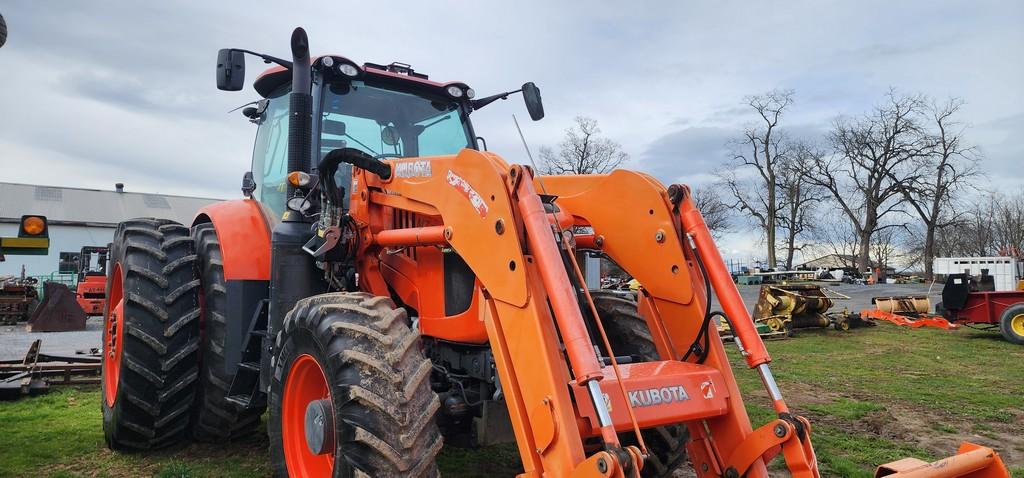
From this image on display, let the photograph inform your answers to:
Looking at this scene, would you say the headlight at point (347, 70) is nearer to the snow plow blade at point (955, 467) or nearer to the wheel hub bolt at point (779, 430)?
the wheel hub bolt at point (779, 430)

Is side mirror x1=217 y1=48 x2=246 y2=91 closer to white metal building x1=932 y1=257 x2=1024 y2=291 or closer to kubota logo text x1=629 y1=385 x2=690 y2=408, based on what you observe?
kubota logo text x1=629 y1=385 x2=690 y2=408

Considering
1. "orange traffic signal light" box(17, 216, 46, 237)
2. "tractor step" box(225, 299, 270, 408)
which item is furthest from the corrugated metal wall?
"tractor step" box(225, 299, 270, 408)

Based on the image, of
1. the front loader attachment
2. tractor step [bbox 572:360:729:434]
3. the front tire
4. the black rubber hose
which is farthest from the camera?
the front loader attachment

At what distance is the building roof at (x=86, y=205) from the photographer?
40.8m

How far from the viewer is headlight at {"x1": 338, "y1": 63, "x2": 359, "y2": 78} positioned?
4703 mm

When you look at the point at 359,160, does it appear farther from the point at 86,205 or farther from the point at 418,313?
the point at 86,205

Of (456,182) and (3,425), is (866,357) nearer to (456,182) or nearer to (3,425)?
(456,182)

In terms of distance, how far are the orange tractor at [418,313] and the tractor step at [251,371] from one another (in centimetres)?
2

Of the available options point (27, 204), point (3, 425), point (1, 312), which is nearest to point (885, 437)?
point (3, 425)

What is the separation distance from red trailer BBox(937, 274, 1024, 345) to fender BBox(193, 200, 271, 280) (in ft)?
47.4

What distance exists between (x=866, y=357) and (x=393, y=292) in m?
10.3

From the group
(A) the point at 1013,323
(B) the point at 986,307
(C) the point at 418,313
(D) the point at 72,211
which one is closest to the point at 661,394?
(C) the point at 418,313

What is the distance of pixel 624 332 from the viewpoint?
4059mm

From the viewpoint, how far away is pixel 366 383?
3023 mm
